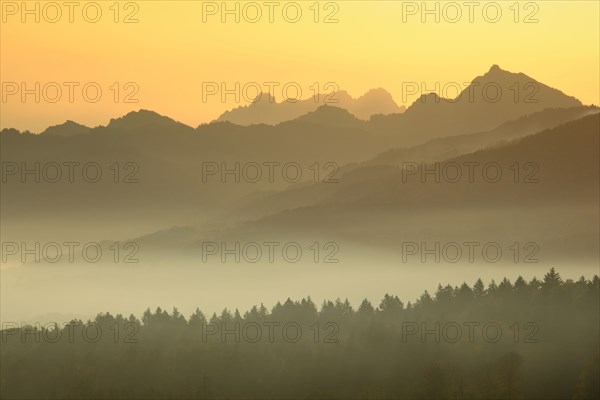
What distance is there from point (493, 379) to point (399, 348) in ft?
90.8

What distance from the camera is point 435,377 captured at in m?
177

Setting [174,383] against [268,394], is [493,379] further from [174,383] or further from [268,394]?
[174,383]

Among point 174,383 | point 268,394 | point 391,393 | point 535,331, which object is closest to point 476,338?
point 535,331

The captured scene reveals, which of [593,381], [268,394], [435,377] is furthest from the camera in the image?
[268,394]

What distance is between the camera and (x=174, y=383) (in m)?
199

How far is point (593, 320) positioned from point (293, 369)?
156 feet

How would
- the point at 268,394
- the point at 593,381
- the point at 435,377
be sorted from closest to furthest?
the point at 593,381, the point at 435,377, the point at 268,394

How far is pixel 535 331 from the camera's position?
627ft

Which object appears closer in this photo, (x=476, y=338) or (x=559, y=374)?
(x=559, y=374)

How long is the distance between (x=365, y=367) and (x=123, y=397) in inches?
1553

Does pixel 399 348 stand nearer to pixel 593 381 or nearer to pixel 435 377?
pixel 435 377

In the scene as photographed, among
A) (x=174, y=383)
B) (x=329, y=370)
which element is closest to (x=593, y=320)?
(x=329, y=370)

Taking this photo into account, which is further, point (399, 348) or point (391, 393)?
point (399, 348)

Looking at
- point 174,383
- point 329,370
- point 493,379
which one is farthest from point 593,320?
point 174,383
